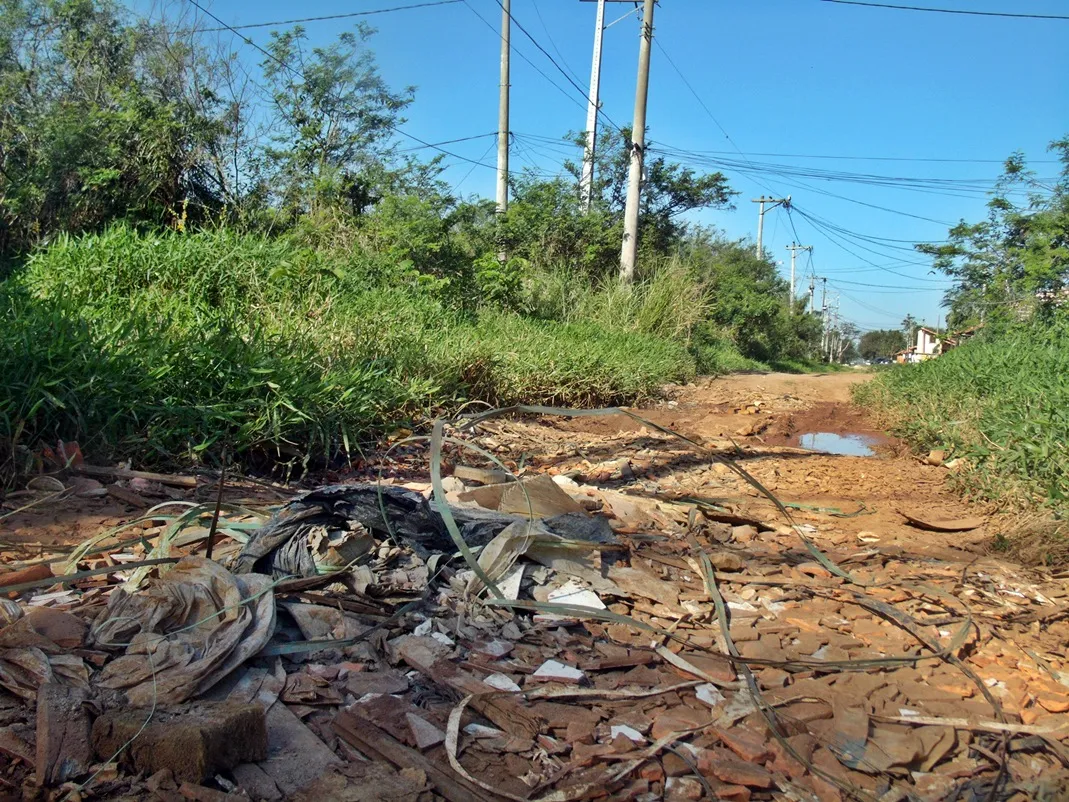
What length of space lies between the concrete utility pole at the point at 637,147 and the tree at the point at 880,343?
64942mm

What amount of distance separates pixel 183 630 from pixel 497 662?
0.88 meters

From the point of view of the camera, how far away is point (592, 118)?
18312 millimetres

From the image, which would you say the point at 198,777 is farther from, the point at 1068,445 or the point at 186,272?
the point at 186,272

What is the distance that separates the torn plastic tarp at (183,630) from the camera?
6.59ft

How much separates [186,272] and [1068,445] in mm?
6489

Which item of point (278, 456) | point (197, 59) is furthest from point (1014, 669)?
point (197, 59)

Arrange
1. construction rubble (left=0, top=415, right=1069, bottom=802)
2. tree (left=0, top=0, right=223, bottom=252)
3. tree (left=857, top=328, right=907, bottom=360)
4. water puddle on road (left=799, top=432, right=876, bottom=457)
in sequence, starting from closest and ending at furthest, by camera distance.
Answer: construction rubble (left=0, top=415, right=1069, bottom=802) → water puddle on road (left=799, top=432, right=876, bottom=457) → tree (left=0, top=0, right=223, bottom=252) → tree (left=857, top=328, right=907, bottom=360)

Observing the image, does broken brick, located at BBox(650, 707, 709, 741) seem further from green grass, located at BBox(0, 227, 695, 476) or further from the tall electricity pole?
the tall electricity pole

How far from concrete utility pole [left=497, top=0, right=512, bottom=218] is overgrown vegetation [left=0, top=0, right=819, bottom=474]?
29.4 inches

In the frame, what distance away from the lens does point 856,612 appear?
3070 mm

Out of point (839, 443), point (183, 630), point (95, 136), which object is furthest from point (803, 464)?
point (95, 136)

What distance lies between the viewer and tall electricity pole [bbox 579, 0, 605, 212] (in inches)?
666

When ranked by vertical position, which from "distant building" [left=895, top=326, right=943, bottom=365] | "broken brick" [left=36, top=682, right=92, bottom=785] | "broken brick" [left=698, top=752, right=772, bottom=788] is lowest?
"broken brick" [left=698, top=752, right=772, bottom=788]

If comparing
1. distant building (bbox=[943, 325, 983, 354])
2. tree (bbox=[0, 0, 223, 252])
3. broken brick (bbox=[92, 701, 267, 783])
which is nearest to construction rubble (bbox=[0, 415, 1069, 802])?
broken brick (bbox=[92, 701, 267, 783])
